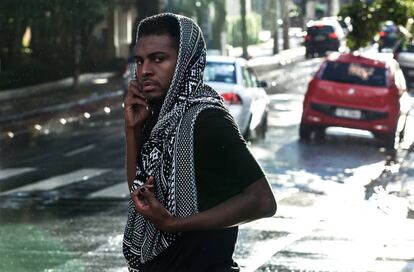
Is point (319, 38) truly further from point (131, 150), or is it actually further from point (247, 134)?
point (131, 150)

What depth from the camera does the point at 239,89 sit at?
749 inches

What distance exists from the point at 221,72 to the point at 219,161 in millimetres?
15950

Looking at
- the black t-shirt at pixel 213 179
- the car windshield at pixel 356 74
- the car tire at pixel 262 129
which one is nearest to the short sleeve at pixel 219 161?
the black t-shirt at pixel 213 179

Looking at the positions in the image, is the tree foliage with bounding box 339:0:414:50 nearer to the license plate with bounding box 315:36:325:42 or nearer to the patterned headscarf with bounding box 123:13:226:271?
the patterned headscarf with bounding box 123:13:226:271

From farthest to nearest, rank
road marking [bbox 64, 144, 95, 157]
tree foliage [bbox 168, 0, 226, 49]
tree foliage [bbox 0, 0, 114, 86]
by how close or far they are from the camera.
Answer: tree foliage [bbox 168, 0, 226, 49], tree foliage [bbox 0, 0, 114, 86], road marking [bbox 64, 144, 95, 157]

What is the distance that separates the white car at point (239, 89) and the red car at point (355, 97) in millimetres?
976

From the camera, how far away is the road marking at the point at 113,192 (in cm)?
1353

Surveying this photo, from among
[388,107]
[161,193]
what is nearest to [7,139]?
[388,107]

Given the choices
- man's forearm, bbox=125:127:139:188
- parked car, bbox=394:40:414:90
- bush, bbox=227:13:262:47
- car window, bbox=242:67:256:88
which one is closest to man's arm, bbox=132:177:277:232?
man's forearm, bbox=125:127:139:188

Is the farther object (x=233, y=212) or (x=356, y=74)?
(x=356, y=74)

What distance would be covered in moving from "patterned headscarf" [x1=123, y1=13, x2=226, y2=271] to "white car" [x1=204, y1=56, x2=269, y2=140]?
14682 millimetres

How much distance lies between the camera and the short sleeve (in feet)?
11.7

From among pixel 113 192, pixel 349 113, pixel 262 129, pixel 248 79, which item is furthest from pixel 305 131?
pixel 113 192

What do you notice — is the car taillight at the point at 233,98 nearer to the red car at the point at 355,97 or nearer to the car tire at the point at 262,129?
the red car at the point at 355,97
